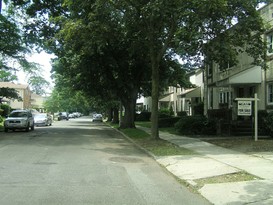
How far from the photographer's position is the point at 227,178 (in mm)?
10281

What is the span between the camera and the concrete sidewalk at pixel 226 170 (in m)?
8.26

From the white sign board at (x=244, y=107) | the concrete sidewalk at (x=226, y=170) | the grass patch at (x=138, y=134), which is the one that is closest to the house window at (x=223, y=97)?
the grass patch at (x=138, y=134)

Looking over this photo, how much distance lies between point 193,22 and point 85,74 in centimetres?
1785

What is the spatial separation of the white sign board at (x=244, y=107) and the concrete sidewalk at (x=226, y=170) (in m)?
2.51

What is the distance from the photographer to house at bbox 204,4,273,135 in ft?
79.4

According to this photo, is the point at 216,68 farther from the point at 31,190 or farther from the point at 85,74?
the point at 31,190

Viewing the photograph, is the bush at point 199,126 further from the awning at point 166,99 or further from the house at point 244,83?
the awning at point 166,99

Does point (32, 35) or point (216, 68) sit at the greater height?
point (32, 35)

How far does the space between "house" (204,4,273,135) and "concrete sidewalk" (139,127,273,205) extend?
7.21 metres

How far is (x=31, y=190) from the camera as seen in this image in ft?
28.5

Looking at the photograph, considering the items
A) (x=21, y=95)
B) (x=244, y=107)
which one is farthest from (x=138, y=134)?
(x=21, y=95)

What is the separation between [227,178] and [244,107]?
9.26 metres

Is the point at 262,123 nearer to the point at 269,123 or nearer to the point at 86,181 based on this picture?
the point at 269,123

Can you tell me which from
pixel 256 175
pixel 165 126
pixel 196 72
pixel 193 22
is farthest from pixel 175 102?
pixel 256 175
